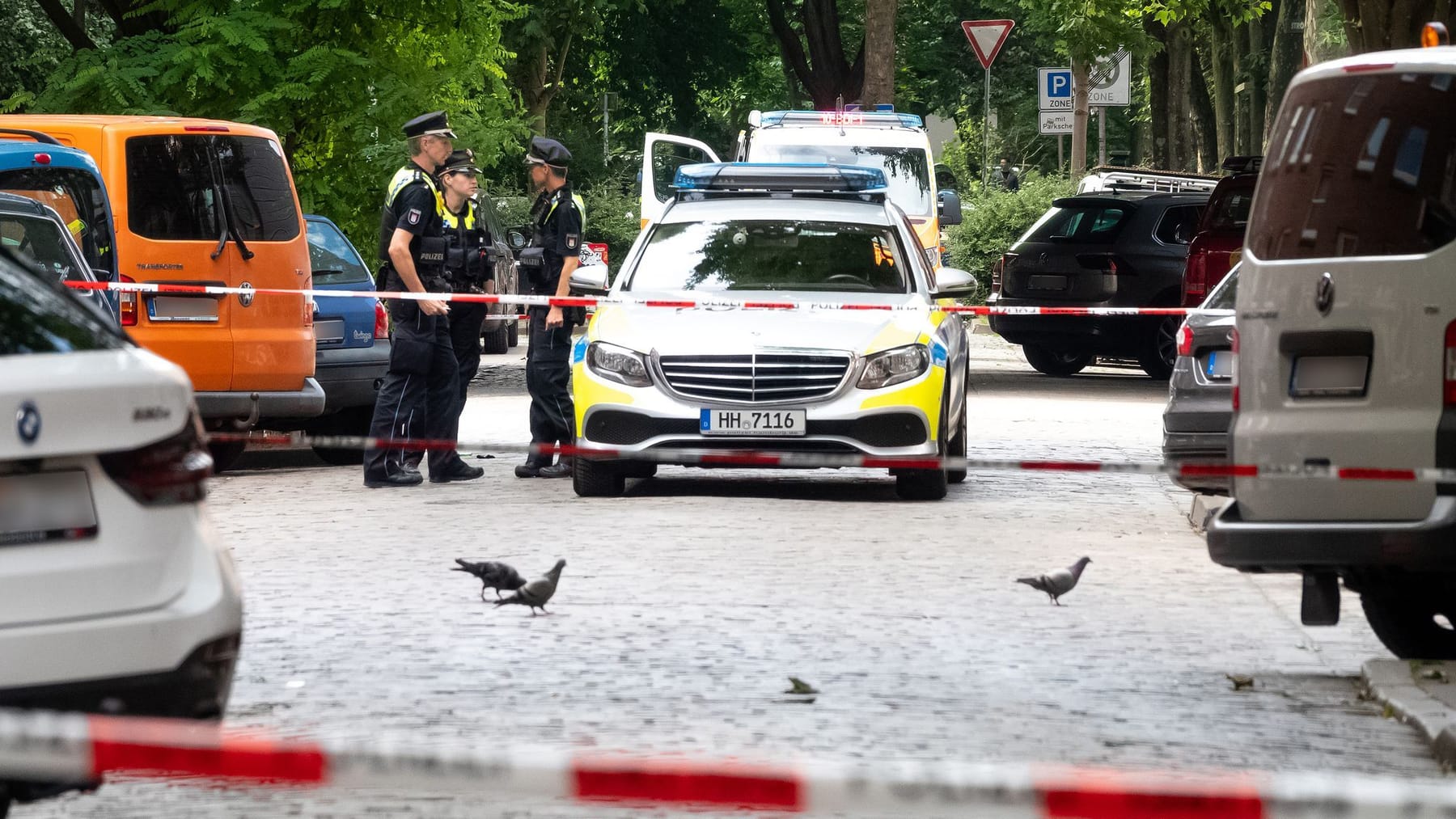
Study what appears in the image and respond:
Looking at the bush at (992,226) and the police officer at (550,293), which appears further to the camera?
the bush at (992,226)

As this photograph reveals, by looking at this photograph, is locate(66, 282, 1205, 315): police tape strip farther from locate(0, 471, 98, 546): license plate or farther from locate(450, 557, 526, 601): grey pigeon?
locate(0, 471, 98, 546): license plate

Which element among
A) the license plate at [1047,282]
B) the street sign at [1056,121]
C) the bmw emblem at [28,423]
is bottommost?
the license plate at [1047,282]

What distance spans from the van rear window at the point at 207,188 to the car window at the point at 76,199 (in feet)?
1.84

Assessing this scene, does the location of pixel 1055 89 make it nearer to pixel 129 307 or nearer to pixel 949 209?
pixel 949 209

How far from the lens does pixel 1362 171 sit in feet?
22.6

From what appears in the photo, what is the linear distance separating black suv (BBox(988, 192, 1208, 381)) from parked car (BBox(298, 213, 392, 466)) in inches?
365

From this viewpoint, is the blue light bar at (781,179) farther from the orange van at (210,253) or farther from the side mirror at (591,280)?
the orange van at (210,253)

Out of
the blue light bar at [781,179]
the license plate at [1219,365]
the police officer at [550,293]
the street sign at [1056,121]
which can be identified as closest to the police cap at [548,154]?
the police officer at [550,293]

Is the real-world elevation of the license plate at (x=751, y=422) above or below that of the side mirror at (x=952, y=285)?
below

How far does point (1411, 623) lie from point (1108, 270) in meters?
15.1

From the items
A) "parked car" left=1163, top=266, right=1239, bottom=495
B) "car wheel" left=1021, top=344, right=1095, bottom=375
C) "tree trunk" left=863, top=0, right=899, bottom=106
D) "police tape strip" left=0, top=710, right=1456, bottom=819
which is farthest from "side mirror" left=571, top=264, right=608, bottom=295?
"tree trunk" left=863, top=0, right=899, bottom=106

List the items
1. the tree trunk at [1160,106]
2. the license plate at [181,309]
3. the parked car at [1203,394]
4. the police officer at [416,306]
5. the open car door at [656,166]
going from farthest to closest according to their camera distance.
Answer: the tree trunk at [1160,106] < the open car door at [656,166] < the police officer at [416,306] < the license plate at [181,309] < the parked car at [1203,394]

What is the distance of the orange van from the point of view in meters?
12.9

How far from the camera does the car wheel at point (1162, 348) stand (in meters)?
22.7
